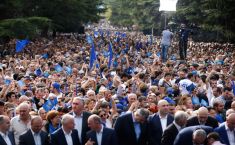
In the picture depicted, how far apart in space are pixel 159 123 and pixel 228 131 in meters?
1.15

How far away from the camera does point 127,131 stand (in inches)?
360

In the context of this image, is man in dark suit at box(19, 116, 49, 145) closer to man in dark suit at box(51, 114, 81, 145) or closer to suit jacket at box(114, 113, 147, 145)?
man in dark suit at box(51, 114, 81, 145)

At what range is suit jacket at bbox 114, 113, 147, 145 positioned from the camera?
360 inches

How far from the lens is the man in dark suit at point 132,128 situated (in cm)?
912

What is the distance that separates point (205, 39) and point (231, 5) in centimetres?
1526

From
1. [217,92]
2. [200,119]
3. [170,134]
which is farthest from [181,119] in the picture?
[217,92]

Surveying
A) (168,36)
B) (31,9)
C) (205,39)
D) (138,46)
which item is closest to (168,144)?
(168,36)

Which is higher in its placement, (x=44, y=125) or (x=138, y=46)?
(x=44, y=125)

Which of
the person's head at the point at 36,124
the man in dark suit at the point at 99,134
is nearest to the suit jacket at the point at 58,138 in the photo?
the person's head at the point at 36,124

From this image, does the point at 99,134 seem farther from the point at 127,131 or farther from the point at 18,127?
the point at 18,127

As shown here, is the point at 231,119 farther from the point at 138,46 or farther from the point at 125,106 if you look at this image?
the point at 138,46

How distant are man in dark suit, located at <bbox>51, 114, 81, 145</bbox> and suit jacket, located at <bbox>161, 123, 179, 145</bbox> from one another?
4.50ft

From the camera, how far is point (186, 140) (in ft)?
26.2

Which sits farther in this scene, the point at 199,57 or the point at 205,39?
the point at 205,39
